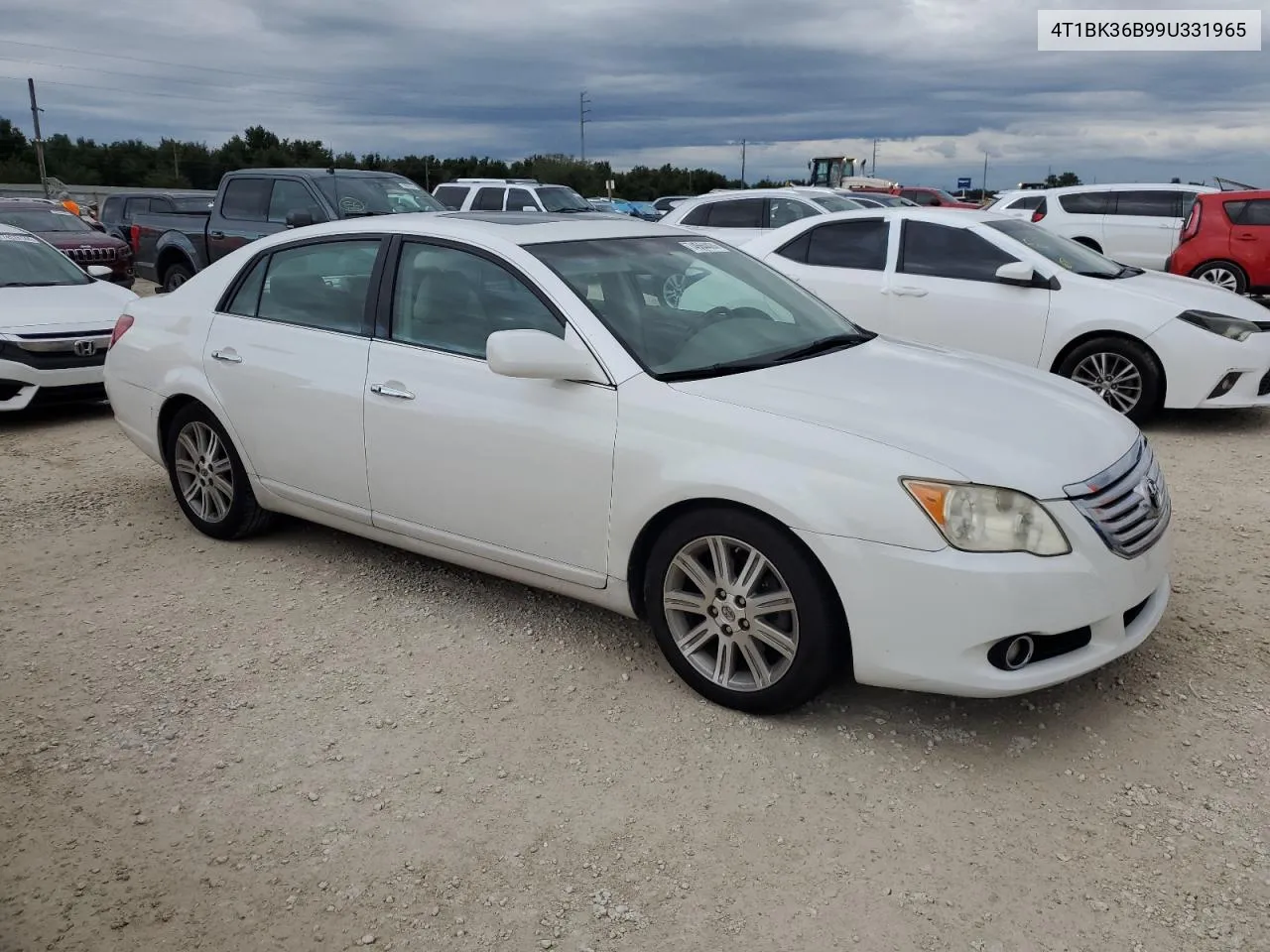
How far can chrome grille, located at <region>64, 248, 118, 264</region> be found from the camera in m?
14.3

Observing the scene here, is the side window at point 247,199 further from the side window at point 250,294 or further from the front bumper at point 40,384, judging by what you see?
the side window at point 250,294

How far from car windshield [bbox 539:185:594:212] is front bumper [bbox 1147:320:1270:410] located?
38.1ft

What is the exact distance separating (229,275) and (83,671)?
2031mm

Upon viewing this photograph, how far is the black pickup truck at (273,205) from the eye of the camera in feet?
38.9

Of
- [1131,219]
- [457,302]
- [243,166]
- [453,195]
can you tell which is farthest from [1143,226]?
[243,166]

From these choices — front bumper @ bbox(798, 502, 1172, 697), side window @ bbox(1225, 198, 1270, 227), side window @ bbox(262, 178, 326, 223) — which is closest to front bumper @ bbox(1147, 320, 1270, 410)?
front bumper @ bbox(798, 502, 1172, 697)

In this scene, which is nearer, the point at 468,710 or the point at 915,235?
the point at 468,710

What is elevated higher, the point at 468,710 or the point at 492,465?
the point at 492,465

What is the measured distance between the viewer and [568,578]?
148 inches

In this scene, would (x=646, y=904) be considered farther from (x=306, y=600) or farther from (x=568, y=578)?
(x=306, y=600)

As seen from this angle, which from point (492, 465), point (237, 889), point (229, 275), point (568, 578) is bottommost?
point (237, 889)

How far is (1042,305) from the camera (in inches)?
287

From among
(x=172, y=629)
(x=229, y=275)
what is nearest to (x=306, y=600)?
(x=172, y=629)

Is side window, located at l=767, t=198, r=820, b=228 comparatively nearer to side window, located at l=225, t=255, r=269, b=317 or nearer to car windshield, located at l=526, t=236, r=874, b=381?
car windshield, located at l=526, t=236, r=874, b=381
